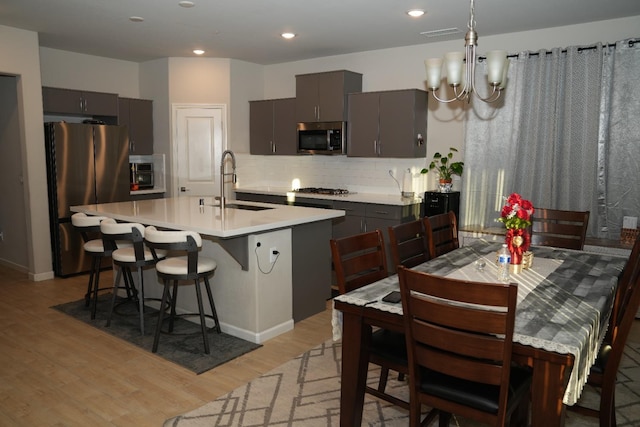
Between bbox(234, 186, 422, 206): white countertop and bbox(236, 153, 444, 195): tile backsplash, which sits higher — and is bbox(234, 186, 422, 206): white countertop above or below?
below

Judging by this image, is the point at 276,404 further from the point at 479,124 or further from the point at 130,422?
the point at 479,124

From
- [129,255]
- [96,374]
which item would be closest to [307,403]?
[96,374]

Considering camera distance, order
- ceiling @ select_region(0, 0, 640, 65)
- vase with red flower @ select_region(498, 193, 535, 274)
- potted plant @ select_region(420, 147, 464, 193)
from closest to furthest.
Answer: vase with red flower @ select_region(498, 193, 535, 274) → ceiling @ select_region(0, 0, 640, 65) → potted plant @ select_region(420, 147, 464, 193)

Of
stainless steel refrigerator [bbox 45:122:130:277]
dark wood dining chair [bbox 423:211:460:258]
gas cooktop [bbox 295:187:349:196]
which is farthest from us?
gas cooktop [bbox 295:187:349:196]

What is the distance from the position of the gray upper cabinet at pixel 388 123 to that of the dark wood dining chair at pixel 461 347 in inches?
149

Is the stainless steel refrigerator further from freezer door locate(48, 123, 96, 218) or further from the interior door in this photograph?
the interior door

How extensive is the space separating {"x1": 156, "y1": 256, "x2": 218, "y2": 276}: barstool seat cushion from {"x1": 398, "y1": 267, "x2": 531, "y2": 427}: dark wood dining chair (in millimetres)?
1950

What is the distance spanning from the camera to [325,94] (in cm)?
610

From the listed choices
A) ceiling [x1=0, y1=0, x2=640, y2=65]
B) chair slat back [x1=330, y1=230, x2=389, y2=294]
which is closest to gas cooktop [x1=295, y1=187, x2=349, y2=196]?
ceiling [x1=0, y1=0, x2=640, y2=65]

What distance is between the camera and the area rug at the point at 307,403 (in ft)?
8.82

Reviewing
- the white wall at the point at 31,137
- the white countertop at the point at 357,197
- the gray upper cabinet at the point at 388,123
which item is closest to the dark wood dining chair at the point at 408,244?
the white countertop at the point at 357,197

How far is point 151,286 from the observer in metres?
4.62

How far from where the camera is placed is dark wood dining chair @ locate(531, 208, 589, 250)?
3666mm

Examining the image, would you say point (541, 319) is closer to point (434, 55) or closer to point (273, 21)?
point (273, 21)
